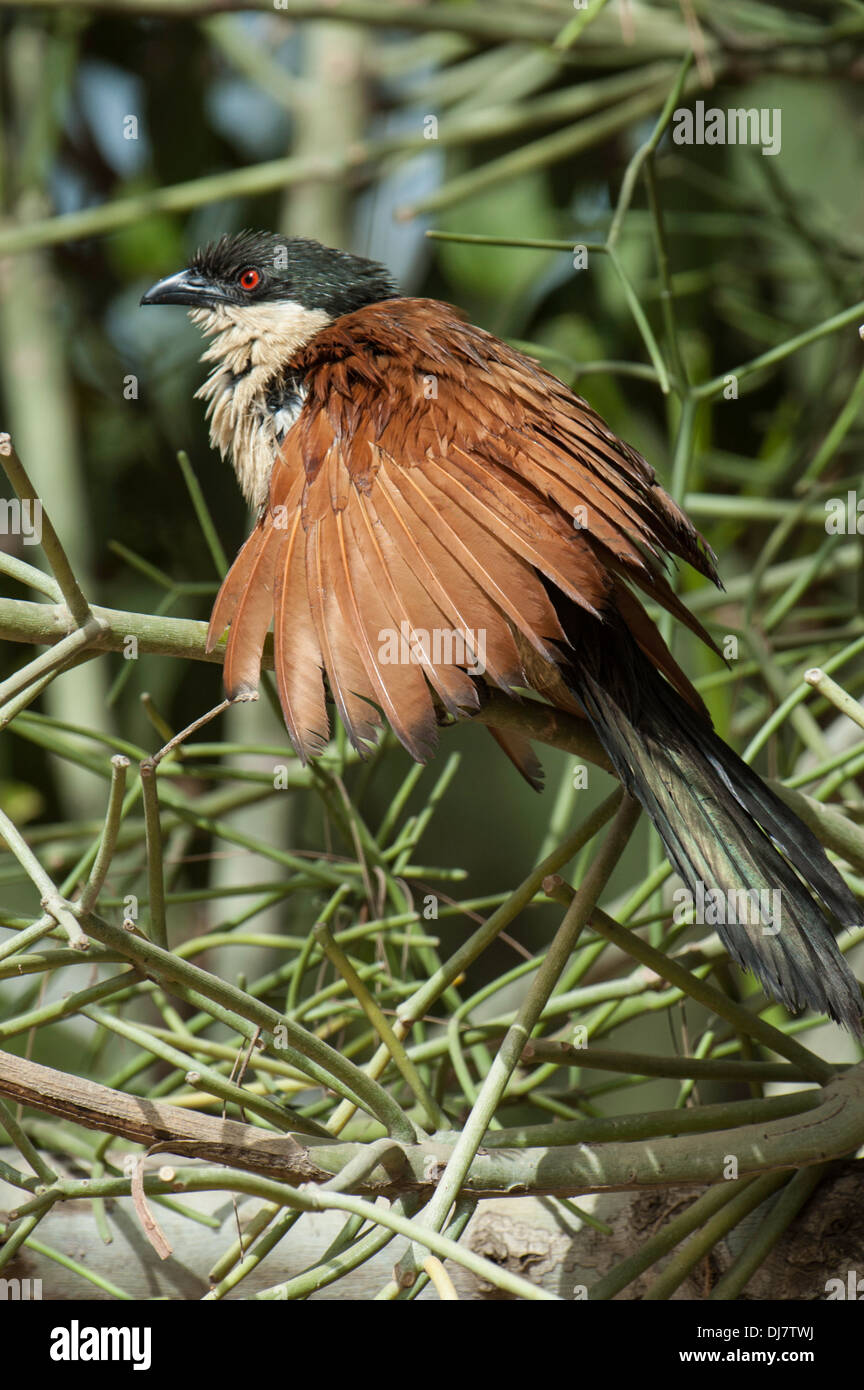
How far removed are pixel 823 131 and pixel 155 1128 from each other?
129 inches

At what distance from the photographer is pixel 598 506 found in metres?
1.32

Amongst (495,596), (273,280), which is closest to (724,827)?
(495,596)

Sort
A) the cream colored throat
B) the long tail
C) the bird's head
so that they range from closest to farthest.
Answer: the long tail, the cream colored throat, the bird's head

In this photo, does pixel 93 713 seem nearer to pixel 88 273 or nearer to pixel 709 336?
pixel 88 273

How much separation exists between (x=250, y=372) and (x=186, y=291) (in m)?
0.32

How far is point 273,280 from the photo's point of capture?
2018 millimetres

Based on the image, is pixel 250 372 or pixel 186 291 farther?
pixel 186 291

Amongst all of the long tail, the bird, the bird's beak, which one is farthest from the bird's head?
the long tail

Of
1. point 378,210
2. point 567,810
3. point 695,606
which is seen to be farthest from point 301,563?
point 378,210

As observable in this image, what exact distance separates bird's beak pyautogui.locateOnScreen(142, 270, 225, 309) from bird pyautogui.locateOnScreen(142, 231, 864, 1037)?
528 millimetres

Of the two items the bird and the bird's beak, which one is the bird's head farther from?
the bird

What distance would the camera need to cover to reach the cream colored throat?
1743mm

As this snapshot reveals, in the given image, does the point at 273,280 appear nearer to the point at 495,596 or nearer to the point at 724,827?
the point at 495,596

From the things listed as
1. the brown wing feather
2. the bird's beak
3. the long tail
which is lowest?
the long tail
